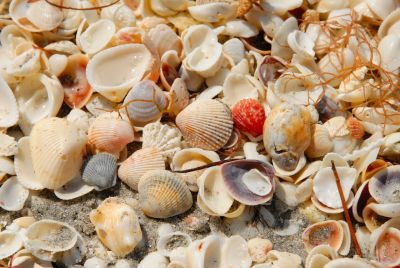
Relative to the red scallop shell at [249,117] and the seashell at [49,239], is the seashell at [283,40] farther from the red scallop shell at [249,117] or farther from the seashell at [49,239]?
the seashell at [49,239]

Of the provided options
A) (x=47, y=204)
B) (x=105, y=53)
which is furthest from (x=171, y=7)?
(x=47, y=204)

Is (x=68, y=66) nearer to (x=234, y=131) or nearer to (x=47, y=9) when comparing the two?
(x=47, y=9)

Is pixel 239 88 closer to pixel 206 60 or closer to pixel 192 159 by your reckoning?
pixel 206 60

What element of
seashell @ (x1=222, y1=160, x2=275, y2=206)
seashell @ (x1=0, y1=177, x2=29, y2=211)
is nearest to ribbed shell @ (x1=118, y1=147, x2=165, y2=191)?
seashell @ (x1=222, y1=160, x2=275, y2=206)

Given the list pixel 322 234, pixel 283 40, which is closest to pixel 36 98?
pixel 283 40

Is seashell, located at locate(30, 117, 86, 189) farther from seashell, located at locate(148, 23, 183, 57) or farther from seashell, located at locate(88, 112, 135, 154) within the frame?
seashell, located at locate(148, 23, 183, 57)

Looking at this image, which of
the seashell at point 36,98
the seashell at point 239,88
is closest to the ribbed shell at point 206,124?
the seashell at point 239,88
